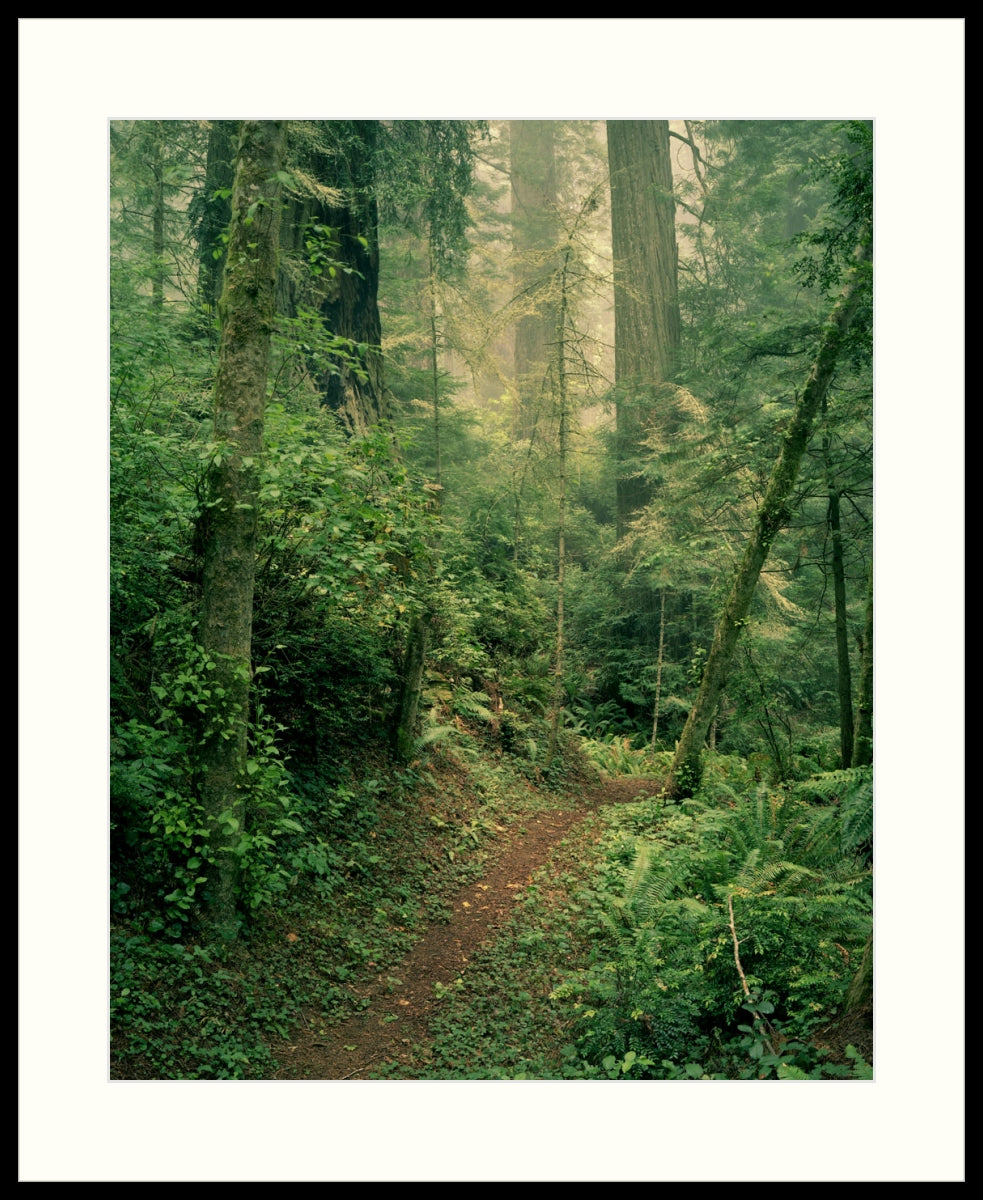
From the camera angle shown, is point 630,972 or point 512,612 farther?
point 512,612

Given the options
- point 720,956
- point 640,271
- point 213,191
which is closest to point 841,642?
point 720,956

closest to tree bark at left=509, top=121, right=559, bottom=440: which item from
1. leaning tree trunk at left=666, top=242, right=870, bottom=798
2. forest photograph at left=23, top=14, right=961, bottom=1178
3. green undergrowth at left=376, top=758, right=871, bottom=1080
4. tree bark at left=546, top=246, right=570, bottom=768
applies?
forest photograph at left=23, top=14, right=961, bottom=1178

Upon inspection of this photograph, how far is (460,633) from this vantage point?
7.05 m

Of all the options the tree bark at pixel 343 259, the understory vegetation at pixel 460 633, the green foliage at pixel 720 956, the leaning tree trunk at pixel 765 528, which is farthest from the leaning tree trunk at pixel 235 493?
the leaning tree trunk at pixel 765 528

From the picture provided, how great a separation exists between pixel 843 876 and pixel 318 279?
7.43 meters

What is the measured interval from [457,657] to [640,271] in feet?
24.5

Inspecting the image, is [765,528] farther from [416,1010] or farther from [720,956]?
[416,1010]

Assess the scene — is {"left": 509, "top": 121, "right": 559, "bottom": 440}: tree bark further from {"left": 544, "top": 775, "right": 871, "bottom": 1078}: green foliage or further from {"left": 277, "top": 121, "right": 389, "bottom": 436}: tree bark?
{"left": 544, "top": 775, "right": 871, "bottom": 1078}: green foliage

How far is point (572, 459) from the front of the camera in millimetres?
8734

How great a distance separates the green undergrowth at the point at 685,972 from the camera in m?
3.07
